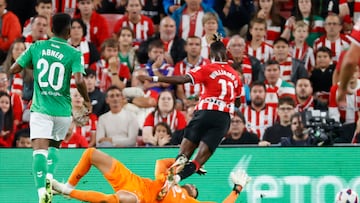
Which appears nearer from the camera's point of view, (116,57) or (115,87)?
(115,87)

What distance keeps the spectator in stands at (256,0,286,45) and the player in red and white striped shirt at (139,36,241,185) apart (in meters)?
4.61

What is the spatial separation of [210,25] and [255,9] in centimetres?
126

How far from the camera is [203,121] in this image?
42.3ft

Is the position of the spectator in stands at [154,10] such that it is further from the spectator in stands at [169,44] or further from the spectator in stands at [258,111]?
the spectator in stands at [258,111]

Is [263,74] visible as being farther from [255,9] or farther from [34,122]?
[34,122]

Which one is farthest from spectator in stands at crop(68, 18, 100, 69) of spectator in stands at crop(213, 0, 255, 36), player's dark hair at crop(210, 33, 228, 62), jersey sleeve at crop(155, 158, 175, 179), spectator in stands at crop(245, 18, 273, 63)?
jersey sleeve at crop(155, 158, 175, 179)

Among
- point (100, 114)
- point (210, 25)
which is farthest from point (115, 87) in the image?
point (210, 25)

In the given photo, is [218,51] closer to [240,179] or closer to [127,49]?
[240,179]

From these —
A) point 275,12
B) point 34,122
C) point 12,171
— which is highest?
point 275,12

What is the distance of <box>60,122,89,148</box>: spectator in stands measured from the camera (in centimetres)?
1486

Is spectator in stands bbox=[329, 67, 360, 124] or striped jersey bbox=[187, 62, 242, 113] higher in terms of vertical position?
striped jersey bbox=[187, 62, 242, 113]

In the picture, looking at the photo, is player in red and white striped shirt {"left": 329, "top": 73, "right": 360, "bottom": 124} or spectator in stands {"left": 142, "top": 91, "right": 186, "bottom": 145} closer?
spectator in stands {"left": 142, "top": 91, "right": 186, "bottom": 145}

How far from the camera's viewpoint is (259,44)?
17.1 m

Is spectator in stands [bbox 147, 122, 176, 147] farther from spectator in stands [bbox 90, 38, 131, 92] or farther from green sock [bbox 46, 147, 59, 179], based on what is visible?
green sock [bbox 46, 147, 59, 179]
